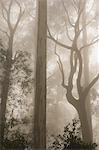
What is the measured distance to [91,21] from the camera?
27.9 ft

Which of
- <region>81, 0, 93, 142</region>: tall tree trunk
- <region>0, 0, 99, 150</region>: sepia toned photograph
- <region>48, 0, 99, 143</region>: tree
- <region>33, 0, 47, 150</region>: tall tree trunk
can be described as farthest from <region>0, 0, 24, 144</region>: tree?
<region>81, 0, 93, 142</region>: tall tree trunk

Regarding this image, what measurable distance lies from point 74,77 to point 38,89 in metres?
1.66

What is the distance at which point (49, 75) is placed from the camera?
25.9 ft

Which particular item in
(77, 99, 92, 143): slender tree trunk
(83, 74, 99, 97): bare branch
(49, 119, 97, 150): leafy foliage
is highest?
(83, 74, 99, 97): bare branch

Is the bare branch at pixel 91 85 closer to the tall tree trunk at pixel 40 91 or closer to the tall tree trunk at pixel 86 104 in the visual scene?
the tall tree trunk at pixel 86 104

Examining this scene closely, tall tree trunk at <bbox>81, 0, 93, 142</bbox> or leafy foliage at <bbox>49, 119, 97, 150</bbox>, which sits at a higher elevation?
tall tree trunk at <bbox>81, 0, 93, 142</bbox>

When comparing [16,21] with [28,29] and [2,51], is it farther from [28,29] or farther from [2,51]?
[2,51]

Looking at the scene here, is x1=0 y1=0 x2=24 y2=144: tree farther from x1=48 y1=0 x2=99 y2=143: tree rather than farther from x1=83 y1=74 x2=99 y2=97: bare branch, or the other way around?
x1=83 y1=74 x2=99 y2=97: bare branch

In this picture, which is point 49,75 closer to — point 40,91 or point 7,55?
point 7,55

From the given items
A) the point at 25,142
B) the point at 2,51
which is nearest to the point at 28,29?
the point at 2,51

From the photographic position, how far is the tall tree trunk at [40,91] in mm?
5895

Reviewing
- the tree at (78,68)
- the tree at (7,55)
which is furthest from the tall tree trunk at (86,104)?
the tree at (7,55)

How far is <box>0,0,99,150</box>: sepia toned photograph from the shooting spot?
6289 millimetres

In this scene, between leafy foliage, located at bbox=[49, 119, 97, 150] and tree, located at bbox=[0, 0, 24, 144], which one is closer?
leafy foliage, located at bbox=[49, 119, 97, 150]
